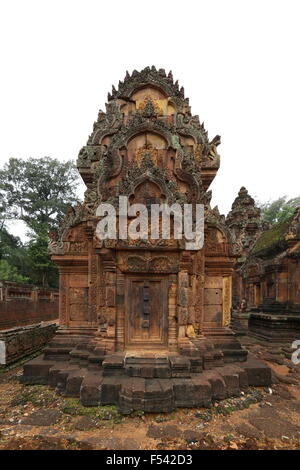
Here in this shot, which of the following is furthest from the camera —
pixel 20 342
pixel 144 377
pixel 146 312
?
pixel 20 342

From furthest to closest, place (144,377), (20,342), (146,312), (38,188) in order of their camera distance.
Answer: (38,188) < (20,342) < (146,312) < (144,377)

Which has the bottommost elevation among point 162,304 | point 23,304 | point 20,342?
point 23,304

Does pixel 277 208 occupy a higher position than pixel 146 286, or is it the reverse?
pixel 277 208

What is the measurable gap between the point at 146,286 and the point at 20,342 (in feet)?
16.6

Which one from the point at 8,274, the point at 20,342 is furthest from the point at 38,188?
the point at 20,342

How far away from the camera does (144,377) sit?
4543mm

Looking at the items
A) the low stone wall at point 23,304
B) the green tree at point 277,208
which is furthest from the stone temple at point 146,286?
the green tree at point 277,208

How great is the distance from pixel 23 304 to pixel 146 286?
41.9ft

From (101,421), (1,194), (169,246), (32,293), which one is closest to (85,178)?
(169,246)

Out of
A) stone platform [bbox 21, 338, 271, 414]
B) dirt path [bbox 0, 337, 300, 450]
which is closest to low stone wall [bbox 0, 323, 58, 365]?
stone platform [bbox 21, 338, 271, 414]

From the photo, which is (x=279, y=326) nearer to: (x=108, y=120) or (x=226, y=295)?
(x=226, y=295)

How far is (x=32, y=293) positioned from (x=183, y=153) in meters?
14.8

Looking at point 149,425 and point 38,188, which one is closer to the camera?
point 149,425

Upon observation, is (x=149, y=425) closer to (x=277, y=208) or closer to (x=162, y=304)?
(x=162, y=304)
